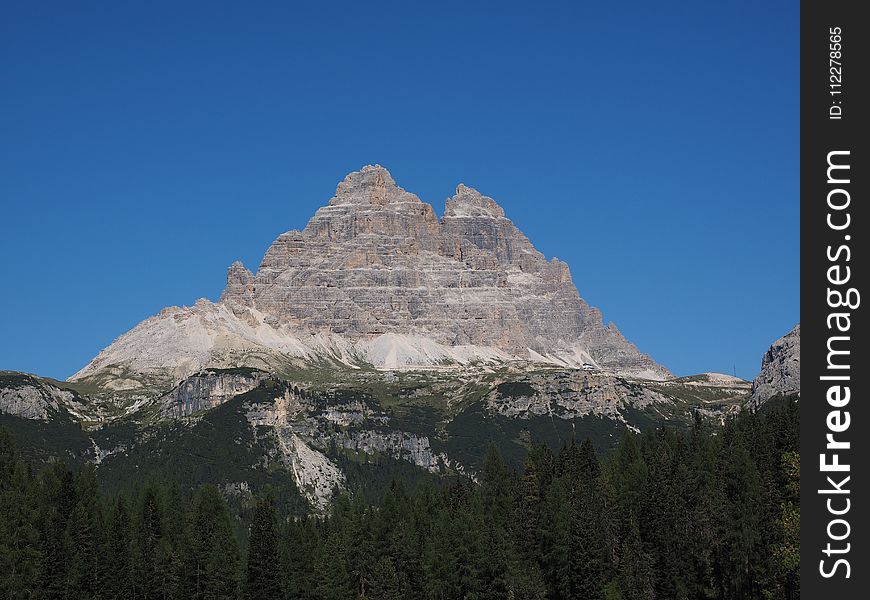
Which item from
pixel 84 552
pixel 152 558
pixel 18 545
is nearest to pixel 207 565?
pixel 152 558

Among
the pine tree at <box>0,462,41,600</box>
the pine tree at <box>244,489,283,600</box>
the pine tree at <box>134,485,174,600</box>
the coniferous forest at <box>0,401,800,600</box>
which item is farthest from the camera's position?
the pine tree at <box>134,485,174,600</box>

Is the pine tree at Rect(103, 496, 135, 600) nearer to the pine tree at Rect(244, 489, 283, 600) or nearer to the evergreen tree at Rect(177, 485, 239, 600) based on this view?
the evergreen tree at Rect(177, 485, 239, 600)

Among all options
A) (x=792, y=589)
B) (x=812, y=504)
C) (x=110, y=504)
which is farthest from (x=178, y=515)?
(x=812, y=504)

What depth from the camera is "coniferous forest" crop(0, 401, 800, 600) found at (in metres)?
121

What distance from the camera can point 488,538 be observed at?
5143 inches

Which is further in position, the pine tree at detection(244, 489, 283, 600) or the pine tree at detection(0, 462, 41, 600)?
the pine tree at detection(244, 489, 283, 600)

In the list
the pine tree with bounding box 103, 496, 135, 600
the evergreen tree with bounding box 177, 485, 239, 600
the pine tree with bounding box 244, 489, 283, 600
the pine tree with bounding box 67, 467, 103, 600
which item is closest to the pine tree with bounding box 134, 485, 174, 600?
the pine tree with bounding box 103, 496, 135, 600

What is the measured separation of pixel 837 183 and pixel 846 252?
2.74m

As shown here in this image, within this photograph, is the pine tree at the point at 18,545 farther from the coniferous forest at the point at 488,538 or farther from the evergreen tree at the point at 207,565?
the evergreen tree at the point at 207,565

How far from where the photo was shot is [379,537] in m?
147

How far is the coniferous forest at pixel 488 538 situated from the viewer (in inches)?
4747

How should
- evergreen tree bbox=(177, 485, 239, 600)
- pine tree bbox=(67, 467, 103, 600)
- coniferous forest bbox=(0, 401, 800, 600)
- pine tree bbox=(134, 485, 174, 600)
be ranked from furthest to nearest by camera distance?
evergreen tree bbox=(177, 485, 239, 600), pine tree bbox=(134, 485, 174, 600), pine tree bbox=(67, 467, 103, 600), coniferous forest bbox=(0, 401, 800, 600)

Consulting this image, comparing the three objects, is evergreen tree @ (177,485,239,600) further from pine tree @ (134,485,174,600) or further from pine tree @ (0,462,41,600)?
pine tree @ (0,462,41,600)

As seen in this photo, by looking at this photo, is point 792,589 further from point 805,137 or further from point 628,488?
point 805,137
